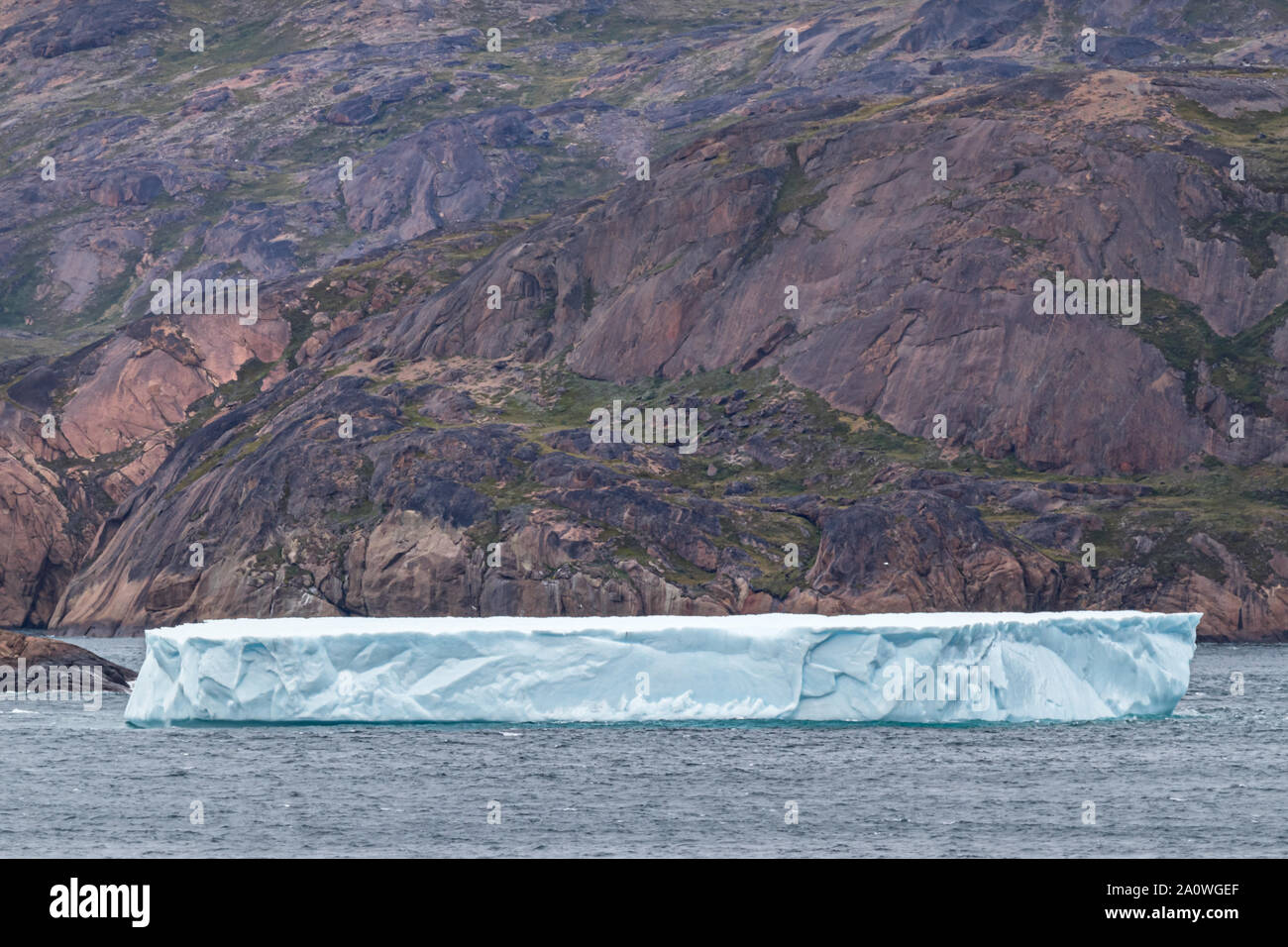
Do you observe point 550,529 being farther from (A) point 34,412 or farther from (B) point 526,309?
(A) point 34,412

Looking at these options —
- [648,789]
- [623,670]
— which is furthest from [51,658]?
[648,789]

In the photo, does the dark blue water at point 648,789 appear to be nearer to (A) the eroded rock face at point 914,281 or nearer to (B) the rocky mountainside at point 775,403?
(B) the rocky mountainside at point 775,403

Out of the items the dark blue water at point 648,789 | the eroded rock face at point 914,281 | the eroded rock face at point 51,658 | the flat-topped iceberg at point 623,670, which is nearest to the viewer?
the dark blue water at point 648,789

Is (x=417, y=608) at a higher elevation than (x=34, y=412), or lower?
lower

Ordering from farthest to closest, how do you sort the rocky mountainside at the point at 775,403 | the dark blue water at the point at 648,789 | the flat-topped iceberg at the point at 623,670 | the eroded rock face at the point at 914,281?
1. the eroded rock face at the point at 914,281
2. the rocky mountainside at the point at 775,403
3. the flat-topped iceberg at the point at 623,670
4. the dark blue water at the point at 648,789

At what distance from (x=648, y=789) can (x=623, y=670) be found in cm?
755

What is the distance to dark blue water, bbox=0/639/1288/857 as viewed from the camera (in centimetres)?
5122

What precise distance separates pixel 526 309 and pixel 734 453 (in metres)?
31.0

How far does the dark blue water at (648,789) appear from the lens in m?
51.2

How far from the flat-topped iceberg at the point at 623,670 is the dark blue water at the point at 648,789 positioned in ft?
5.08

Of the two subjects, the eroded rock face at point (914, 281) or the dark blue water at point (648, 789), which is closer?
the dark blue water at point (648, 789)

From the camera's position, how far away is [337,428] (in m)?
149

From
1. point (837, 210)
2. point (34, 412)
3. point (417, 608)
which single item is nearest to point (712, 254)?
point (837, 210)

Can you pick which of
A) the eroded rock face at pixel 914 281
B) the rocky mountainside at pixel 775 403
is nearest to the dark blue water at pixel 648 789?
the rocky mountainside at pixel 775 403
